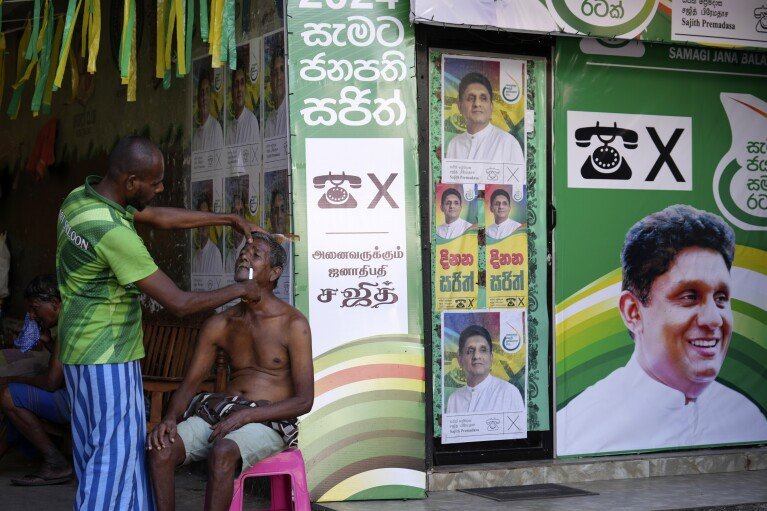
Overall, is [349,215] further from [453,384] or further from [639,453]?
[639,453]

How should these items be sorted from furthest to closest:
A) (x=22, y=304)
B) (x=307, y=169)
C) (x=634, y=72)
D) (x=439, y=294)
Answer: (x=22, y=304)
(x=634, y=72)
(x=439, y=294)
(x=307, y=169)

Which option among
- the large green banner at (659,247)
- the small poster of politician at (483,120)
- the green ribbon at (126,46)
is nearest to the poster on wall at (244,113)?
the green ribbon at (126,46)

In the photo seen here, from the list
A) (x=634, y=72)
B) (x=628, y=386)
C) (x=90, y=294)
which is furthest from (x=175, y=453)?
(x=634, y=72)

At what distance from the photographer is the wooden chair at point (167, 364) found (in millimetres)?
6910

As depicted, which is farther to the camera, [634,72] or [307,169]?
[634,72]

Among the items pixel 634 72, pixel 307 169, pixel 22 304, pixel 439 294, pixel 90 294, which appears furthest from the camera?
pixel 22 304

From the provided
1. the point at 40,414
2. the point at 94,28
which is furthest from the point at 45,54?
the point at 40,414

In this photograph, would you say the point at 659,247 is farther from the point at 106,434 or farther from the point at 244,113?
the point at 106,434

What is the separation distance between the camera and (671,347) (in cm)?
712

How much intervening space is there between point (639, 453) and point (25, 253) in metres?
6.68

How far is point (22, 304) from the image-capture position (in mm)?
10930

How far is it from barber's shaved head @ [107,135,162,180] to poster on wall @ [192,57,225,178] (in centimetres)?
272

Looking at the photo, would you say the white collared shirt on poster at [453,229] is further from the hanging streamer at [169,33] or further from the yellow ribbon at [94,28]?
the yellow ribbon at [94,28]

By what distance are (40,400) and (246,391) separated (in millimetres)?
2253
